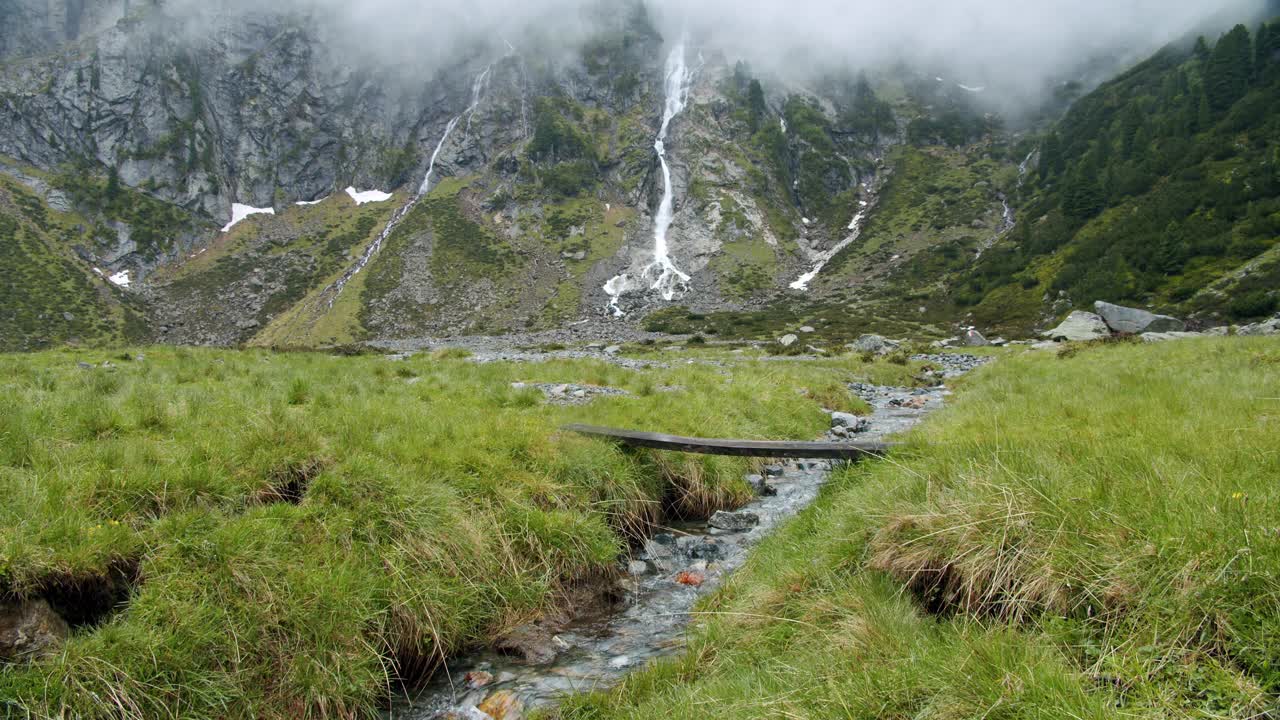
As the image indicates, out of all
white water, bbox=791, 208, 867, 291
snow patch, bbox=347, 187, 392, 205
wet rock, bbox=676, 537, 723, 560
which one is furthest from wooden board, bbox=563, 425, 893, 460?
snow patch, bbox=347, 187, 392, 205

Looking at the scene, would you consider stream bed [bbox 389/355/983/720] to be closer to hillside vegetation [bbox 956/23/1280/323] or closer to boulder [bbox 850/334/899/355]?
boulder [bbox 850/334/899/355]

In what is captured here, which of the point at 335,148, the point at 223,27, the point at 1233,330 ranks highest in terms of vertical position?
the point at 223,27

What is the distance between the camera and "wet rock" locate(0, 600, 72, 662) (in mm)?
3451

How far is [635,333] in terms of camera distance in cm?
8138

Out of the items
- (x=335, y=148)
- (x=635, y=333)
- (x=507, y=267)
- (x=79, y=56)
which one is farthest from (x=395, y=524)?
(x=79, y=56)

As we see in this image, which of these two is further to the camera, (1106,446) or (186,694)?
(1106,446)

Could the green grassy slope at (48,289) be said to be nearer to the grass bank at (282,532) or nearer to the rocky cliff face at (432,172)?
the rocky cliff face at (432,172)

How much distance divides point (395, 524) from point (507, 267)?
12746 centimetres

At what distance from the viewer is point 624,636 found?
5355mm

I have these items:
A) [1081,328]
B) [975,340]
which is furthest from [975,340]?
[1081,328]

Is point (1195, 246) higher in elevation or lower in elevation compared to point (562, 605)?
higher

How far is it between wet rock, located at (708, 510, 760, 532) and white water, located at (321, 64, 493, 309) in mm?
119710

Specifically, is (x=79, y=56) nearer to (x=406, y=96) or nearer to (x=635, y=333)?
(x=406, y=96)

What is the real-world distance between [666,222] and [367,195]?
9056cm
